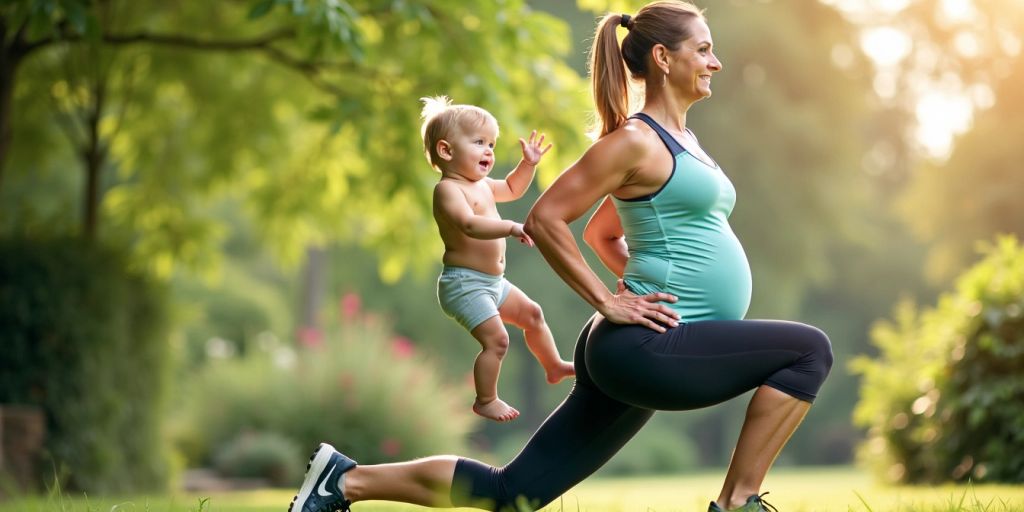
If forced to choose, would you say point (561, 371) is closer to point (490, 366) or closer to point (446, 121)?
point (490, 366)

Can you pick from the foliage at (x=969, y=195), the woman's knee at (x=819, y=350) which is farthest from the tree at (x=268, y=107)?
the foliage at (x=969, y=195)

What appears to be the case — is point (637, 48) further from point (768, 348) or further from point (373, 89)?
point (373, 89)

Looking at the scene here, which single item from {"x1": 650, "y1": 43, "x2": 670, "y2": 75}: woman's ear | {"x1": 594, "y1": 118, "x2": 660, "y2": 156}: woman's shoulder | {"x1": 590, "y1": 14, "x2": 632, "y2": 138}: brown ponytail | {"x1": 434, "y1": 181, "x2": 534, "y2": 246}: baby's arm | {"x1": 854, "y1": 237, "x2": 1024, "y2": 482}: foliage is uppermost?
{"x1": 854, "y1": 237, "x2": 1024, "y2": 482}: foliage

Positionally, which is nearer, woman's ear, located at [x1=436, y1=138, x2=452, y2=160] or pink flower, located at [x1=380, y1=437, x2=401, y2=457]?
woman's ear, located at [x1=436, y1=138, x2=452, y2=160]

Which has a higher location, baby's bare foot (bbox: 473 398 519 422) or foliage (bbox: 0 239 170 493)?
baby's bare foot (bbox: 473 398 519 422)

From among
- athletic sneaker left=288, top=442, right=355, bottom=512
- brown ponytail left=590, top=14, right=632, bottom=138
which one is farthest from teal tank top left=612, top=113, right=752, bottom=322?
athletic sneaker left=288, top=442, right=355, bottom=512

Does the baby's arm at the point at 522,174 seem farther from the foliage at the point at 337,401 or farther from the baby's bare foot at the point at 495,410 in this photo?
the foliage at the point at 337,401

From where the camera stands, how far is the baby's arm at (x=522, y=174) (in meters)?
4.30

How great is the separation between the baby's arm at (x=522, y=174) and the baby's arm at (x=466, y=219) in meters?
0.28

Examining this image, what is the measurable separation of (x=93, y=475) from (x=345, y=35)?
5466 millimetres

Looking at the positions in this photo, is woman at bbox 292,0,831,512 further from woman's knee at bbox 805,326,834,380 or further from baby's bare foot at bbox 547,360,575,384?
baby's bare foot at bbox 547,360,575,384

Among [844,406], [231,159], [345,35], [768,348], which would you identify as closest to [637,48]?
[768,348]

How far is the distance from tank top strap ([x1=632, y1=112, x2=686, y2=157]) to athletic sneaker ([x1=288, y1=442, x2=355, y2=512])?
1.59 metres

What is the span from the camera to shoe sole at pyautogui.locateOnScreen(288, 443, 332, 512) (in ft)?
14.0
